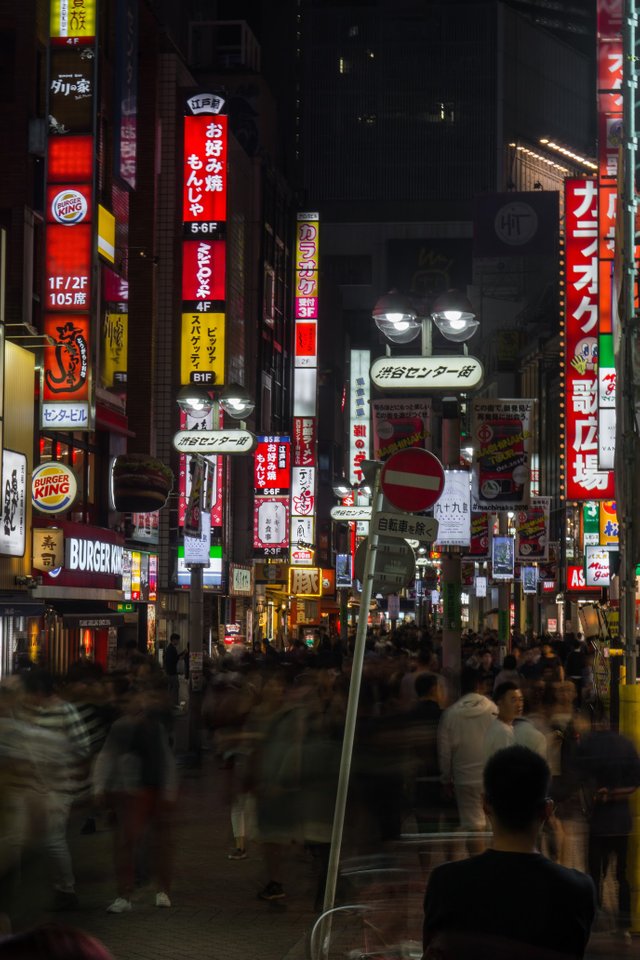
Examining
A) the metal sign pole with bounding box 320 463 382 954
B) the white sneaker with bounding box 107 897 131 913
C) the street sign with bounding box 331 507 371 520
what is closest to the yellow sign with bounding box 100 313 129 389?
the street sign with bounding box 331 507 371 520

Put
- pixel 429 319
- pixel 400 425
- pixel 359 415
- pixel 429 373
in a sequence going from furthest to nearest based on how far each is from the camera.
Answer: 1. pixel 359 415
2. pixel 400 425
3. pixel 429 319
4. pixel 429 373

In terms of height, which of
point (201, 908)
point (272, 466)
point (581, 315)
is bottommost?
point (201, 908)

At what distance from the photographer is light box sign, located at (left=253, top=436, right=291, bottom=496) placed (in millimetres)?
44656

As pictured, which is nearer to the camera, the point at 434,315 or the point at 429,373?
the point at 429,373

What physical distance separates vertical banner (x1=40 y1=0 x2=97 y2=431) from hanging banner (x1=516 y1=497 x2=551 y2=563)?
60.1 ft

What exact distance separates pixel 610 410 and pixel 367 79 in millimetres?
93818

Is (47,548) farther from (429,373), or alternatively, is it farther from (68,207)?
(429,373)

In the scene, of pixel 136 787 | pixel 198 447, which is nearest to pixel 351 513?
pixel 198 447

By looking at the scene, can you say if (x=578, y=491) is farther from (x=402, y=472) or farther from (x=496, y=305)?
(x=496, y=305)

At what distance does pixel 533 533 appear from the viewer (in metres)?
41.1

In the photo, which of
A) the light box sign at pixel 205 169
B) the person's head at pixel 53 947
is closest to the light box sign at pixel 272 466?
the light box sign at pixel 205 169

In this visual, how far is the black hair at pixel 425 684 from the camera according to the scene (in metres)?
13.2

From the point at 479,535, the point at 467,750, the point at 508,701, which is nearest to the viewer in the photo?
the point at 508,701

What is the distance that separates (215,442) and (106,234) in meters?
Result: 10.1
